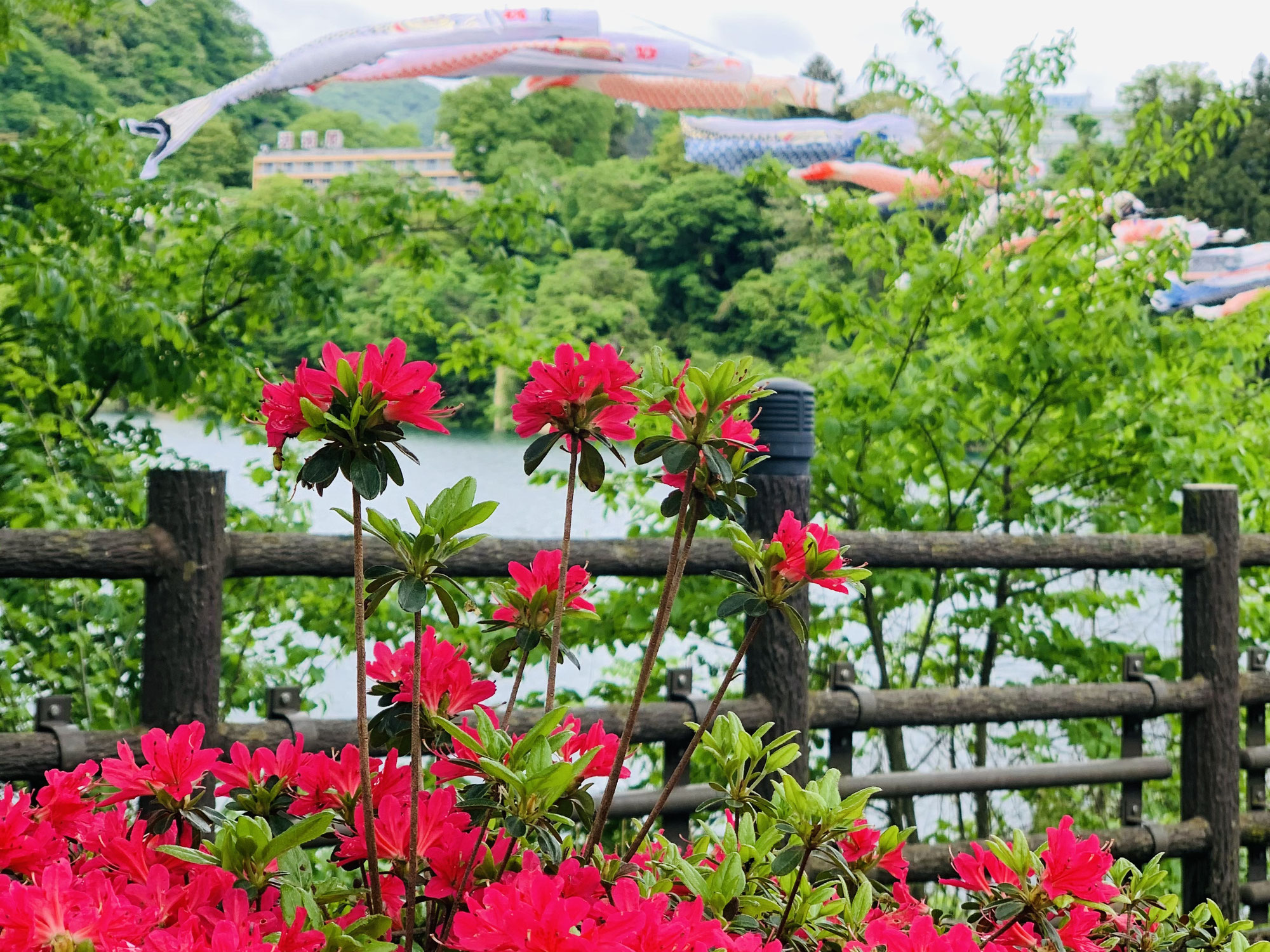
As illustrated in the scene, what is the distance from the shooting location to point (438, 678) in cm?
79

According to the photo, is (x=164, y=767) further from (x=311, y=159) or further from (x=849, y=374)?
(x=311, y=159)

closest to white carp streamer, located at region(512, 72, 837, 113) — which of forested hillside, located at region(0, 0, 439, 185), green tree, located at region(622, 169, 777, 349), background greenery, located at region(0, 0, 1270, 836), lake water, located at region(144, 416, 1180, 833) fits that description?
green tree, located at region(622, 169, 777, 349)

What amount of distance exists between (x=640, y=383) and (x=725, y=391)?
7 cm

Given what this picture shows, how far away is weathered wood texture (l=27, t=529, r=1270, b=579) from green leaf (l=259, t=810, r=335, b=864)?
28.2 inches

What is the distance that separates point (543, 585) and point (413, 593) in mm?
221

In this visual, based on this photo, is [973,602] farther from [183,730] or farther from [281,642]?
[183,730]

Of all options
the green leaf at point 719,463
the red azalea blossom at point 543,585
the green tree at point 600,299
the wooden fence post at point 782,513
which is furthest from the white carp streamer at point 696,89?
the green leaf at point 719,463

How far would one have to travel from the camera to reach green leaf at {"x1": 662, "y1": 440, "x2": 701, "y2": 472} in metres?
0.72

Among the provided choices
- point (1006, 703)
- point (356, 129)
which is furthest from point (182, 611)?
point (356, 129)

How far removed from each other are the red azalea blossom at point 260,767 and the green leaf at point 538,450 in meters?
0.26

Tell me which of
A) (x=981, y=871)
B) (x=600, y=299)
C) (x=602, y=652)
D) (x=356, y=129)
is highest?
(x=356, y=129)

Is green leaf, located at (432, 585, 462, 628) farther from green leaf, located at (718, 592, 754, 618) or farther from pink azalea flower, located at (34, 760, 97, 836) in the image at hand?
pink azalea flower, located at (34, 760, 97, 836)

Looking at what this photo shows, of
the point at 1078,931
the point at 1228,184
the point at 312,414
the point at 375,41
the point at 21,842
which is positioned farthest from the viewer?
the point at 1228,184

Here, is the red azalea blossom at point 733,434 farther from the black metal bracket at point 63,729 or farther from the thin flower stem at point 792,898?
the black metal bracket at point 63,729
